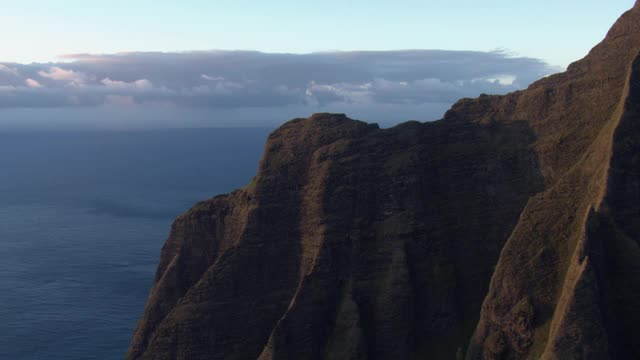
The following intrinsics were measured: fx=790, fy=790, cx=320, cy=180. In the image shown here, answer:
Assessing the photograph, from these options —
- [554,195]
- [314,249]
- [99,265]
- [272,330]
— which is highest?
[554,195]

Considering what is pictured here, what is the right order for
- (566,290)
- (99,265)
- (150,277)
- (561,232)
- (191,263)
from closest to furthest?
1. (566,290)
2. (561,232)
3. (191,263)
4. (150,277)
5. (99,265)

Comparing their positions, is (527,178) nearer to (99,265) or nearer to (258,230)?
(258,230)

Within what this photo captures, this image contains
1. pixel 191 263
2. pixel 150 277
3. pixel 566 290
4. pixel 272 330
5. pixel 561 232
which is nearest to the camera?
pixel 566 290

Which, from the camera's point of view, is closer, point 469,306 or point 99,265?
point 469,306

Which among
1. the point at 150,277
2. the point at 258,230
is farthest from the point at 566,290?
the point at 150,277

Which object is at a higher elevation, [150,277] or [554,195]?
[554,195]

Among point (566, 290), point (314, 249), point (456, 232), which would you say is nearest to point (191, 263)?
point (314, 249)

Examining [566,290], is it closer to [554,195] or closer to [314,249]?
[554,195]
